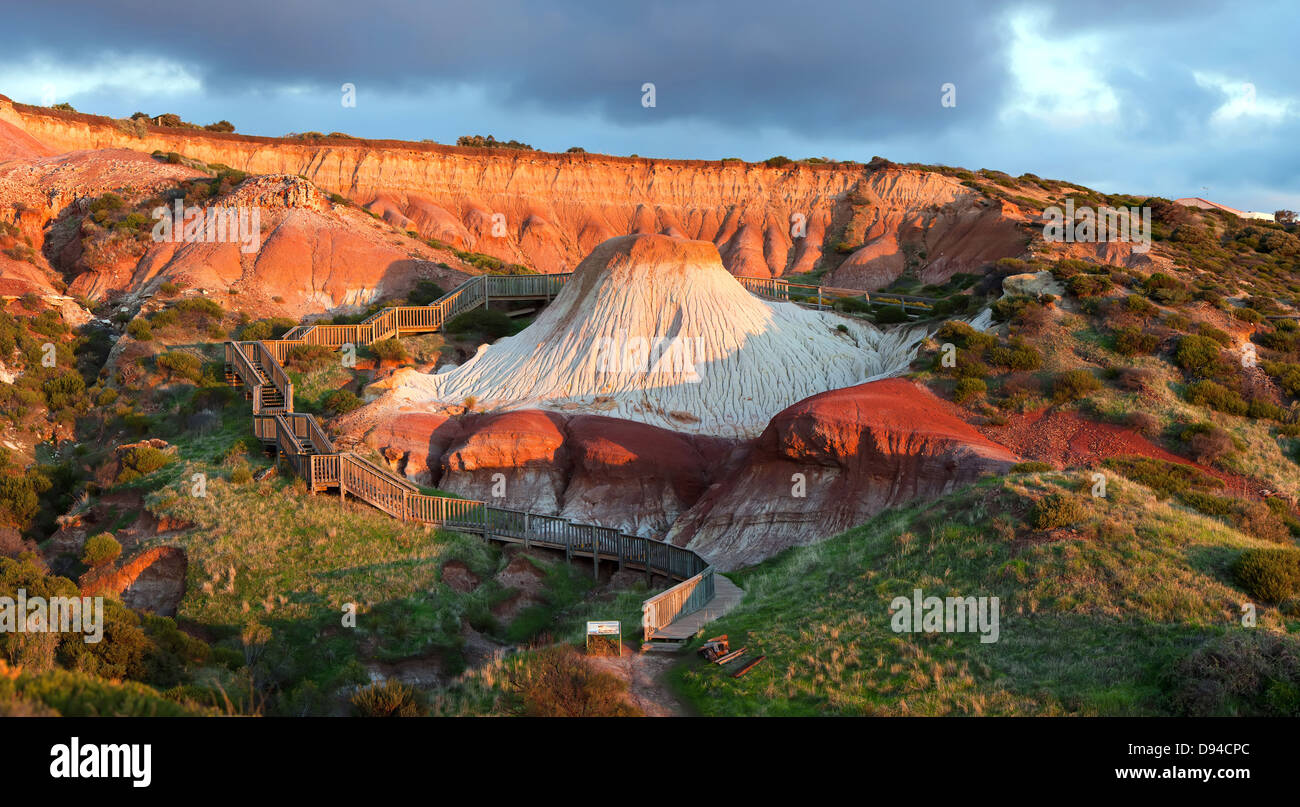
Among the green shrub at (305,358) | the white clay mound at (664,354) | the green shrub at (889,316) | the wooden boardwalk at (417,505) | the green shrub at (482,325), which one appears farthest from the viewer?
the green shrub at (889,316)

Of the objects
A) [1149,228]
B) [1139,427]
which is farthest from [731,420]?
[1149,228]

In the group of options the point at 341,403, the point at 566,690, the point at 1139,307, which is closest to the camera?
the point at 566,690

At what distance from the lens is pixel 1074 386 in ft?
99.1

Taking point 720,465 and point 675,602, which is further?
point 720,465

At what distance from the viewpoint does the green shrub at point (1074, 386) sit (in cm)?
3016
